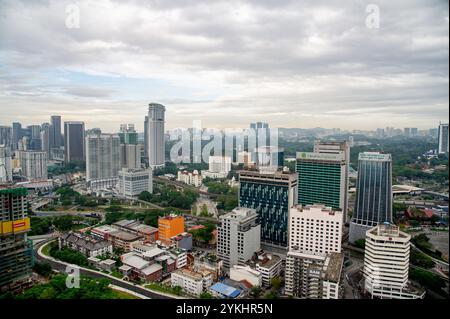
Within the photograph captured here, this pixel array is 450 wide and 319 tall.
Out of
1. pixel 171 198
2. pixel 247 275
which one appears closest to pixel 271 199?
pixel 247 275

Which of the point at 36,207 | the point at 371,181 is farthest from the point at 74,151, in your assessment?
the point at 371,181

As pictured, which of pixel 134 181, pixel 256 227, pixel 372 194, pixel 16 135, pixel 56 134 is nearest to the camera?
pixel 256 227

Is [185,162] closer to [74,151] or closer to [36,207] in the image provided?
[74,151]

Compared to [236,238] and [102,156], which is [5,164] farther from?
[236,238]

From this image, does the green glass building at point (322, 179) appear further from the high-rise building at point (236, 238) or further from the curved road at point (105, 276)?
the curved road at point (105, 276)

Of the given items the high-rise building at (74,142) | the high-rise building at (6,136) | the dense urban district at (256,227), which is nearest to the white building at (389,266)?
the dense urban district at (256,227)

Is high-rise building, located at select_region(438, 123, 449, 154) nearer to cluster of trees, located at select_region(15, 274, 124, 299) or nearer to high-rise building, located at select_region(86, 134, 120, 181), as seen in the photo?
cluster of trees, located at select_region(15, 274, 124, 299)
